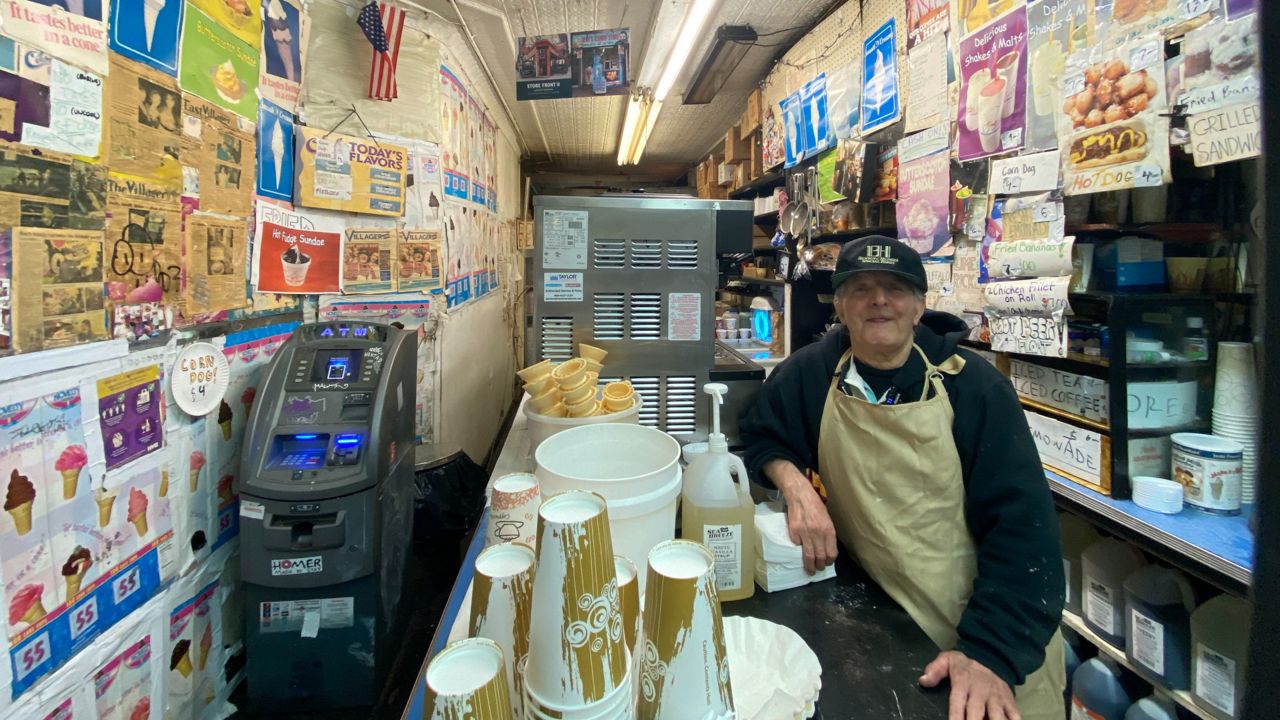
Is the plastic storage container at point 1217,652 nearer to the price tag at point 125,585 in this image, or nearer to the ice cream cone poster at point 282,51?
the price tag at point 125,585

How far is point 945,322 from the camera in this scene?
5.24 ft

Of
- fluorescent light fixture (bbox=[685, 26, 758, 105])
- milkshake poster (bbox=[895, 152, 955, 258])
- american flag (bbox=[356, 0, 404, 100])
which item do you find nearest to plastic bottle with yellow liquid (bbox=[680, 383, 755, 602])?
milkshake poster (bbox=[895, 152, 955, 258])

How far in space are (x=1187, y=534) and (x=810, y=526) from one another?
3.97 feet

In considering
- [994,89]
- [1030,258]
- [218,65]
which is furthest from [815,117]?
[218,65]

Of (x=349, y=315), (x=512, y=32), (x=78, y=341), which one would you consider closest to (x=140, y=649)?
(x=78, y=341)

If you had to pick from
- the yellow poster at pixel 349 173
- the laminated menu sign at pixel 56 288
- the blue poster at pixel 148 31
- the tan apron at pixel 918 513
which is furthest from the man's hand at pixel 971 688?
the yellow poster at pixel 349 173

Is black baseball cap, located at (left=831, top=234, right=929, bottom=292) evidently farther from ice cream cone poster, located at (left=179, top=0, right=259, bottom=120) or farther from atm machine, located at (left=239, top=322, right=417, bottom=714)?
ice cream cone poster, located at (left=179, top=0, right=259, bottom=120)

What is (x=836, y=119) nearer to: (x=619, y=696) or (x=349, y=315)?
(x=349, y=315)

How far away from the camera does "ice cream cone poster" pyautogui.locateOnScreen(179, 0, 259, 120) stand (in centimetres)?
176

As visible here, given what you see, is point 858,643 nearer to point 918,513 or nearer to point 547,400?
point 918,513

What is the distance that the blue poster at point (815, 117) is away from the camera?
3.59m

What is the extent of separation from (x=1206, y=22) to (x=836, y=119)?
212 cm

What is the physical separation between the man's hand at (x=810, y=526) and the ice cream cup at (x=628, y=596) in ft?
2.09

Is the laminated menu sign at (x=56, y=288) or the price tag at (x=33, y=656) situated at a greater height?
the laminated menu sign at (x=56, y=288)
